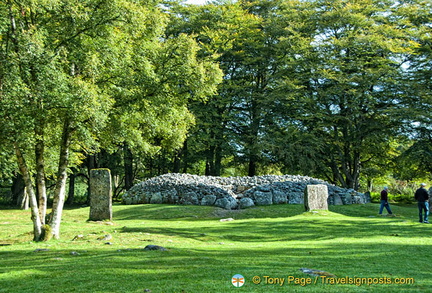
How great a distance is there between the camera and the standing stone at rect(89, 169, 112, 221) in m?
19.5

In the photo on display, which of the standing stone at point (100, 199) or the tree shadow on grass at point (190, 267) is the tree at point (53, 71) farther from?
the standing stone at point (100, 199)

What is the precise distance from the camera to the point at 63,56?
1299 centimetres

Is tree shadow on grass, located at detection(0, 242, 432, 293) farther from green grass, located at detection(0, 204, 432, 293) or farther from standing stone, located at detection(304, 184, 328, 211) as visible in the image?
standing stone, located at detection(304, 184, 328, 211)

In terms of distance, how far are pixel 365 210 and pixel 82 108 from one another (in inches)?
737

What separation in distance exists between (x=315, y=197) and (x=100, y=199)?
Answer: 10255 mm

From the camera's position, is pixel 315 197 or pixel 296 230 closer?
pixel 296 230

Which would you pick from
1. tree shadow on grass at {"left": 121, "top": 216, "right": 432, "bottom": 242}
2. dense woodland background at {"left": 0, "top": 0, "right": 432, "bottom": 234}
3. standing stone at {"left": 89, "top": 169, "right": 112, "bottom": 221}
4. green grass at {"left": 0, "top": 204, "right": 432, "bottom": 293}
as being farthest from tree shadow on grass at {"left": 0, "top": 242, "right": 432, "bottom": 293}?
dense woodland background at {"left": 0, "top": 0, "right": 432, "bottom": 234}

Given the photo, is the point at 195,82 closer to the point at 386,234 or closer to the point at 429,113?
the point at 386,234

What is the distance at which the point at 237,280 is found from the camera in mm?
6137

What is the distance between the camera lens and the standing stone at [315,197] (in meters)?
20.3

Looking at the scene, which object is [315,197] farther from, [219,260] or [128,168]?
[128,168]

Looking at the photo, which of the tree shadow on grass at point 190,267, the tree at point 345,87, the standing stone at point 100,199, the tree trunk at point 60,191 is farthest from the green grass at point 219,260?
the tree at point 345,87

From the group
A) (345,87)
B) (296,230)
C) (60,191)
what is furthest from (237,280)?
(345,87)

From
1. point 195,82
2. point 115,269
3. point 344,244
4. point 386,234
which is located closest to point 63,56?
point 195,82
